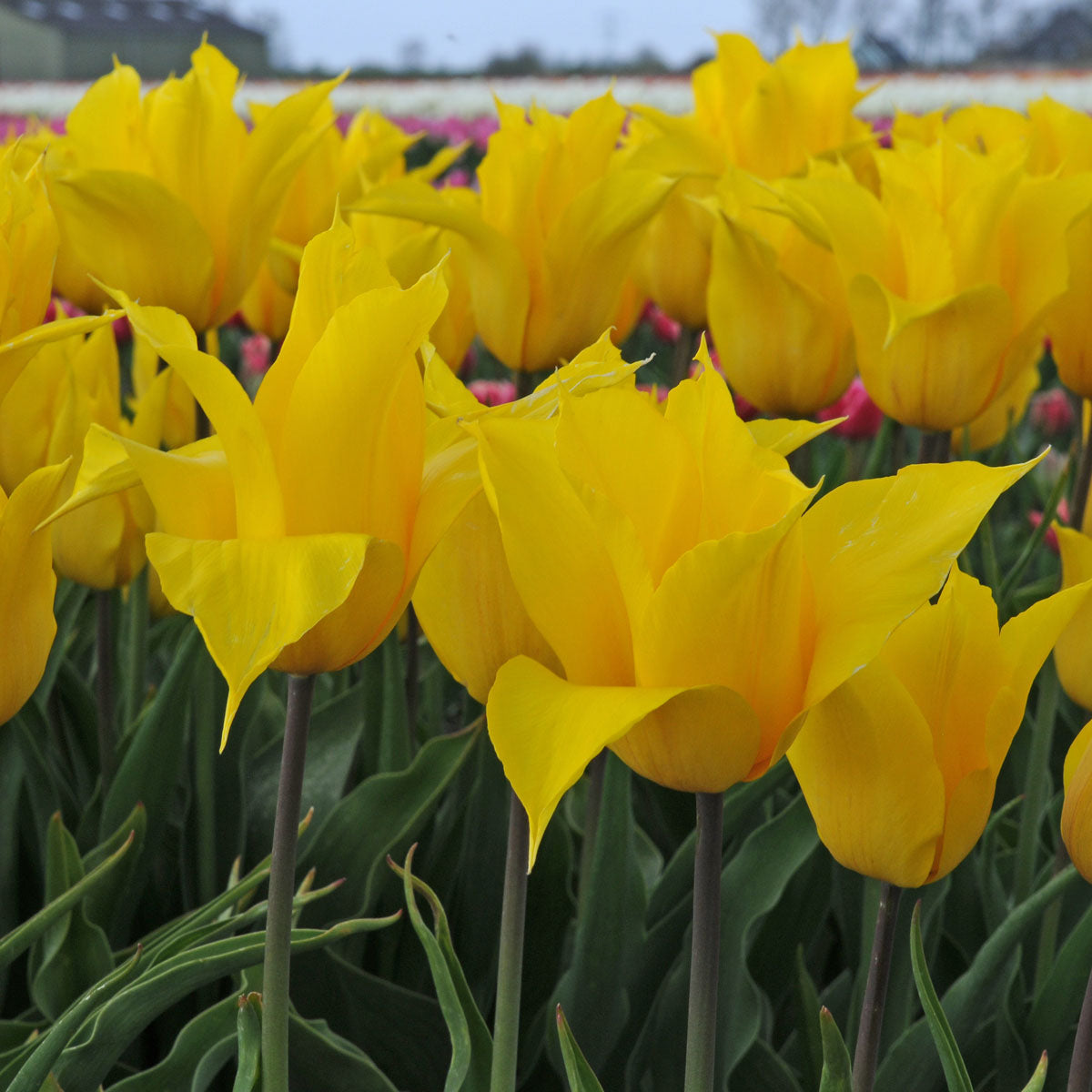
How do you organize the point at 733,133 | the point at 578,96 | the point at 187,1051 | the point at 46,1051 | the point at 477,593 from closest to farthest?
the point at 477,593
the point at 46,1051
the point at 187,1051
the point at 733,133
the point at 578,96

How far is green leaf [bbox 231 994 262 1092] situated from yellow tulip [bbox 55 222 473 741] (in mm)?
164

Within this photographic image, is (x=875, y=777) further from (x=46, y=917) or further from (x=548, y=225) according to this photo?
(x=548, y=225)

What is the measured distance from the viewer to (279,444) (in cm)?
48

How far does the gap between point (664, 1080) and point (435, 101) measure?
32.1 ft

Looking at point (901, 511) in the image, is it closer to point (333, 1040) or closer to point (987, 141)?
point (333, 1040)

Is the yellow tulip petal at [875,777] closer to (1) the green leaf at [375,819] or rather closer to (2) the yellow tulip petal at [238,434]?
(2) the yellow tulip petal at [238,434]

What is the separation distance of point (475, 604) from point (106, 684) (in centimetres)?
59

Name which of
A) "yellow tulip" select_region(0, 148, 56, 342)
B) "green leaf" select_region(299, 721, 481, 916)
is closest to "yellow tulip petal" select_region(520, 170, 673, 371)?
"green leaf" select_region(299, 721, 481, 916)

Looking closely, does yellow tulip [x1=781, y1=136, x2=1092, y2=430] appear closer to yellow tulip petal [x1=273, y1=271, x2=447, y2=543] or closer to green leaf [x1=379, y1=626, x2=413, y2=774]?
green leaf [x1=379, y1=626, x2=413, y2=774]

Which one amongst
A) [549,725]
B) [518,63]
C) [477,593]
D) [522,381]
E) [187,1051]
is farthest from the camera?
[518,63]

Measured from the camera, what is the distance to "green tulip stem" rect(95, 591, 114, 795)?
1.02 metres

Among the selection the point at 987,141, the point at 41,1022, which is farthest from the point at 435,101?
the point at 41,1022

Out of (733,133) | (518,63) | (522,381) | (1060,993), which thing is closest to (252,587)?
(1060,993)

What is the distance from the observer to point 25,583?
0.56 metres
